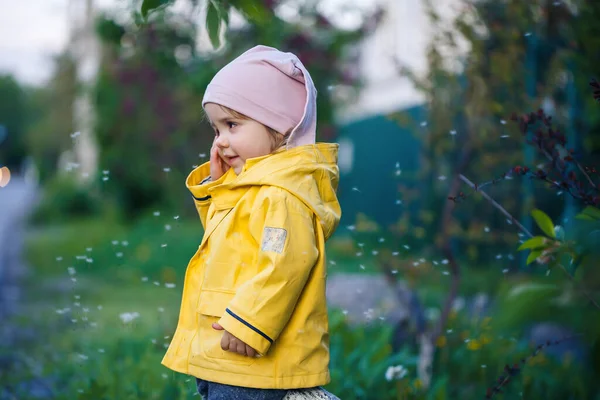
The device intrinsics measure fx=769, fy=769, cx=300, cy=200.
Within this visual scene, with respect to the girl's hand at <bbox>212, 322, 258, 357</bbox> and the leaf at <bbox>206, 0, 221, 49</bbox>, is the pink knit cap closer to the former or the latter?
the leaf at <bbox>206, 0, 221, 49</bbox>

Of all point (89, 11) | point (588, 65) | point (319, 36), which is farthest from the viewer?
point (89, 11)

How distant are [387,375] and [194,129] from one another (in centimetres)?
971

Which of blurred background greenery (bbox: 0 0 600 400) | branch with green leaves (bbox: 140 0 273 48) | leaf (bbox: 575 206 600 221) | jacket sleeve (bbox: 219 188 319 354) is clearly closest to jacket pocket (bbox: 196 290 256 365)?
jacket sleeve (bbox: 219 188 319 354)

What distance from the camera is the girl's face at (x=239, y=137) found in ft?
7.23

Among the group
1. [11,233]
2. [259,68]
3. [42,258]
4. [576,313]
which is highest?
[259,68]

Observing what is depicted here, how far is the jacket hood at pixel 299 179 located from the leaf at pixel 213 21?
2.04ft

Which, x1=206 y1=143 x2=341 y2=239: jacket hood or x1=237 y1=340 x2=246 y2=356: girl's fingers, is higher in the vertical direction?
x1=206 y1=143 x2=341 y2=239: jacket hood

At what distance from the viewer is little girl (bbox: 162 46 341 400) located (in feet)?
6.55

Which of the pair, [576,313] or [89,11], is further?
[89,11]

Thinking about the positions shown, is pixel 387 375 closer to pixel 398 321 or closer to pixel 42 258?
pixel 398 321

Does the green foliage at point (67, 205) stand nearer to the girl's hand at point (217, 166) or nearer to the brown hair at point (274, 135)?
the girl's hand at point (217, 166)

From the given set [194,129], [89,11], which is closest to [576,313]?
[194,129]

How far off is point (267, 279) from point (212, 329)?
0.85ft

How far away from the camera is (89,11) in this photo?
19266mm
